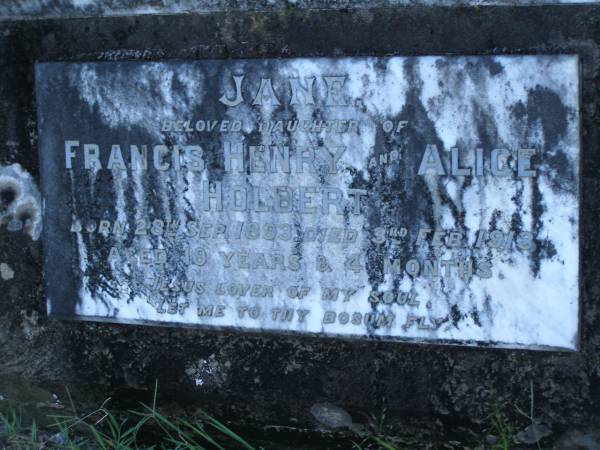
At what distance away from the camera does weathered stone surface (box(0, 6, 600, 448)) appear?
1.44 m

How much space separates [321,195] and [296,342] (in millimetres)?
417

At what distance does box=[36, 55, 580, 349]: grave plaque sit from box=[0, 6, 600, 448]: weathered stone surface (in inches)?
2.2

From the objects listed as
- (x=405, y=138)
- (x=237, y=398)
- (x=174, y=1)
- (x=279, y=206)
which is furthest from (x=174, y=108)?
(x=237, y=398)

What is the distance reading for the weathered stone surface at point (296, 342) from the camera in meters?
1.44

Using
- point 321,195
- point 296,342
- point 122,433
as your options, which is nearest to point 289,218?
point 321,195

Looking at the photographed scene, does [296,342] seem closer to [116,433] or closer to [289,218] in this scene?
[289,218]

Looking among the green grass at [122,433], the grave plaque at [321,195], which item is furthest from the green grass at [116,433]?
the grave plaque at [321,195]

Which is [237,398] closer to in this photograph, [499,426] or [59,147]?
[499,426]

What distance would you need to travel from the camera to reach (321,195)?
1.52 metres

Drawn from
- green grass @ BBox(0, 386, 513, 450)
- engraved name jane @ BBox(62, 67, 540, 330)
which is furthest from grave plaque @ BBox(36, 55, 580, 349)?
green grass @ BBox(0, 386, 513, 450)

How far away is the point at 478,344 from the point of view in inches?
58.9

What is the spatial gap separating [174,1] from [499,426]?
4.53ft

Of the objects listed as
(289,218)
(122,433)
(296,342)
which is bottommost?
(122,433)

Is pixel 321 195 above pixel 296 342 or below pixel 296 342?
above
